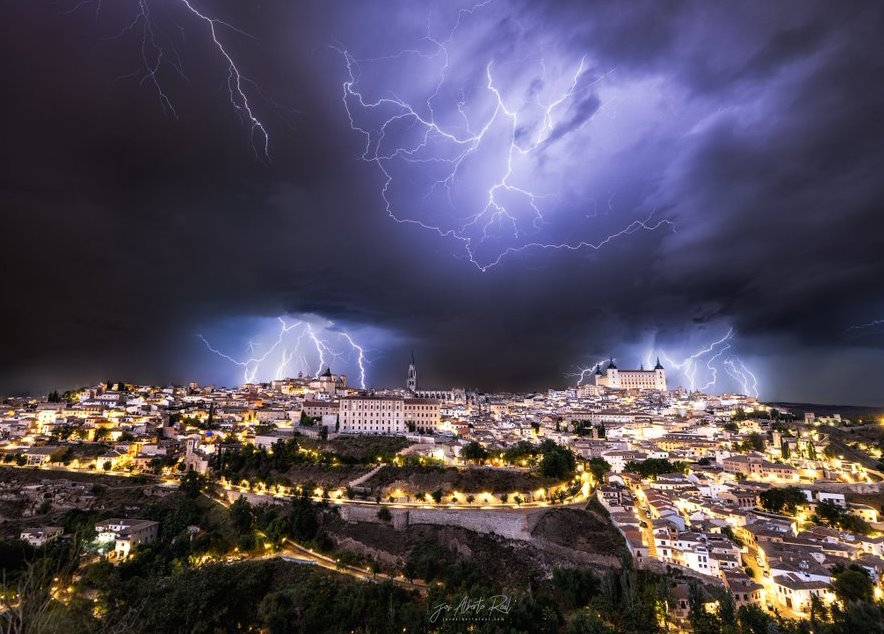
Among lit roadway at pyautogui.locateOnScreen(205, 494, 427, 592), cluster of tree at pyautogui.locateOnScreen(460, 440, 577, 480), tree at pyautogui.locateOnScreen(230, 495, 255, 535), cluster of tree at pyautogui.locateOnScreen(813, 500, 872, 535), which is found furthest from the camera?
cluster of tree at pyautogui.locateOnScreen(460, 440, 577, 480)

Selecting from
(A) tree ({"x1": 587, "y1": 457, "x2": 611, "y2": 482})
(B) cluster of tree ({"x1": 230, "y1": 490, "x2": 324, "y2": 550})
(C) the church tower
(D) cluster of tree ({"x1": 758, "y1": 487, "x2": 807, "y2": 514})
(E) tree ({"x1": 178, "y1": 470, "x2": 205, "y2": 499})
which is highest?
(C) the church tower

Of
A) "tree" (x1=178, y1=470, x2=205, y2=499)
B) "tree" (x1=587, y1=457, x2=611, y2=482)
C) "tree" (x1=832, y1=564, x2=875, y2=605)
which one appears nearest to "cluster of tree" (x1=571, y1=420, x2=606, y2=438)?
"tree" (x1=587, y1=457, x2=611, y2=482)

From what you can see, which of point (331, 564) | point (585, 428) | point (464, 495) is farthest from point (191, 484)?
point (585, 428)

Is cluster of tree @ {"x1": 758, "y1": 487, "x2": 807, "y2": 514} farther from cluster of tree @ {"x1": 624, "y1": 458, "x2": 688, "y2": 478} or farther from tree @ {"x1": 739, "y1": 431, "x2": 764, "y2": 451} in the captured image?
tree @ {"x1": 739, "y1": 431, "x2": 764, "y2": 451}

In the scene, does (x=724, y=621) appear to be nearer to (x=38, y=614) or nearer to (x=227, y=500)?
(x=38, y=614)

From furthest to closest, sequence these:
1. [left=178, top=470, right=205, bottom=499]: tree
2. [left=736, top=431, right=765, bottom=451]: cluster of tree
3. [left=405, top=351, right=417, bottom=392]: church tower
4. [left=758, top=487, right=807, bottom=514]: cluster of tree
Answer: [left=405, top=351, right=417, bottom=392]: church tower
[left=736, top=431, right=765, bottom=451]: cluster of tree
[left=178, top=470, right=205, bottom=499]: tree
[left=758, top=487, right=807, bottom=514]: cluster of tree

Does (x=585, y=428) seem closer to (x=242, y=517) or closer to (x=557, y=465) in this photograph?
(x=557, y=465)

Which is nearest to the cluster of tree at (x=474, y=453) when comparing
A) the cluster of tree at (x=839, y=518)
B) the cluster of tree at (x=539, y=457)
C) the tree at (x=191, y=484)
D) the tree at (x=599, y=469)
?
the cluster of tree at (x=539, y=457)
